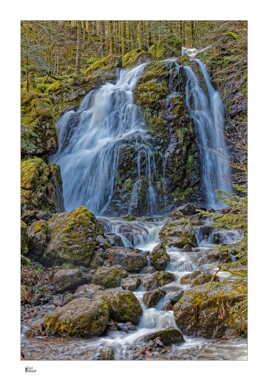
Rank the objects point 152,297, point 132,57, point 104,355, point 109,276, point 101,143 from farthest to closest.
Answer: point 132,57
point 101,143
point 109,276
point 152,297
point 104,355

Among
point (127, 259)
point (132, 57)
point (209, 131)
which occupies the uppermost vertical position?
point (132, 57)

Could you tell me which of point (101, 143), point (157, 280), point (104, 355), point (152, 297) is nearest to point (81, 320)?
point (104, 355)

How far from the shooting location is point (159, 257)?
4.91 metres

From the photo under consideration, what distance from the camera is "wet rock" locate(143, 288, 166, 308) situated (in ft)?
13.6

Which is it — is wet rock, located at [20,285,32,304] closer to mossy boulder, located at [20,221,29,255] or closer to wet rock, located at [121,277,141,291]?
mossy boulder, located at [20,221,29,255]

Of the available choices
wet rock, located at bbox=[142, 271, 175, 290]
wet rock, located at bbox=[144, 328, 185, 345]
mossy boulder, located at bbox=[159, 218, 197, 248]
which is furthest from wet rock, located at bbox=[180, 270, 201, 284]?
wet rock, located at bbox=[144, 328, 185, 345]

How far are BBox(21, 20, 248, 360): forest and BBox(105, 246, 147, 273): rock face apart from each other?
0.02 metres

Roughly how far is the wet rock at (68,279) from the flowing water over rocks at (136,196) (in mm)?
352

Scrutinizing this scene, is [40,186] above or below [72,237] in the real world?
above

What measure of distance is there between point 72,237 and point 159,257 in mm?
1264
